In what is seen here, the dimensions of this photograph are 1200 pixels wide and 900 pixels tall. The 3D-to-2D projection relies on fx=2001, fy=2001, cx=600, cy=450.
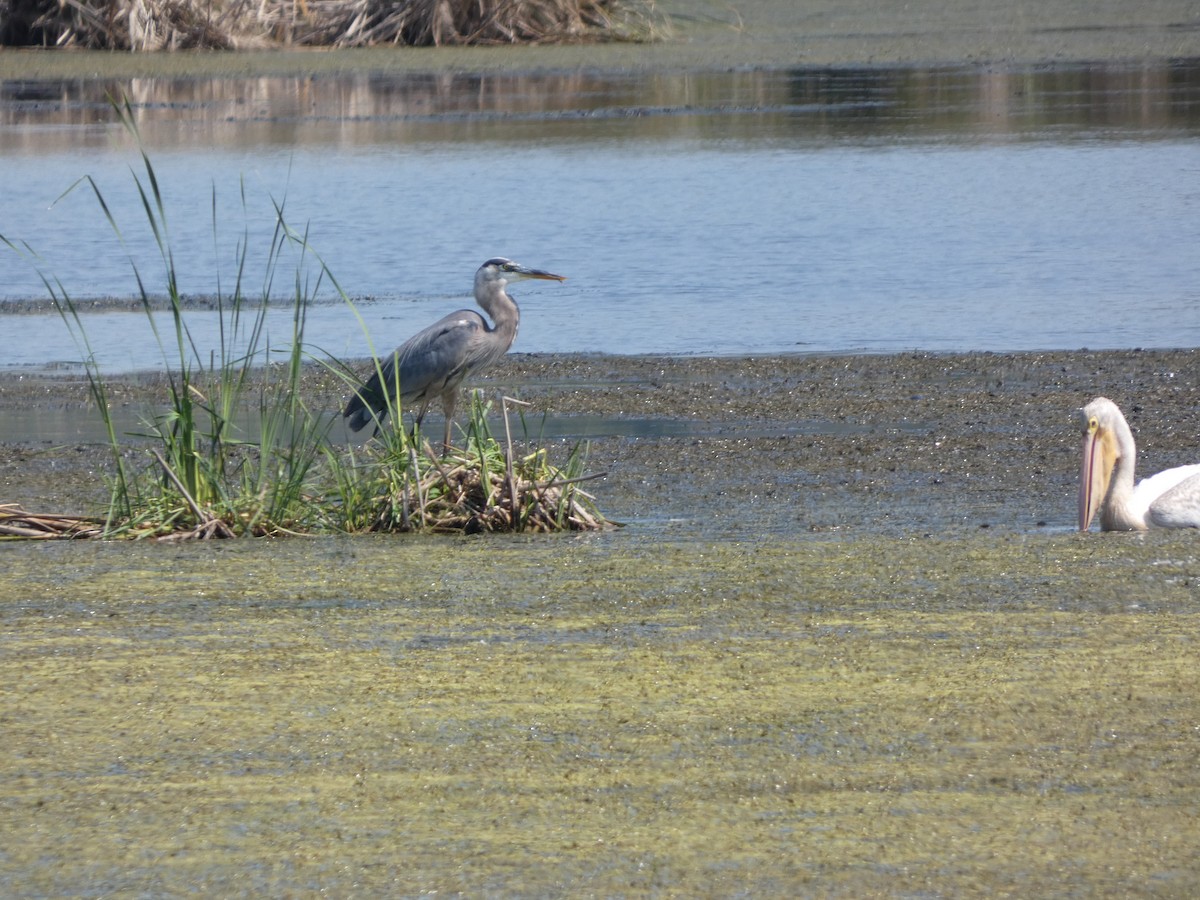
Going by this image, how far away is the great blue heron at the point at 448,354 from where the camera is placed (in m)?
6.56

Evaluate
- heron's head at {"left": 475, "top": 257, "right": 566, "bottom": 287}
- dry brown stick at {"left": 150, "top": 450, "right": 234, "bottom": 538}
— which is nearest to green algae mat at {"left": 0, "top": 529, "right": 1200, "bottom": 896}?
dry brown stick at {"left": 150, "top": 450, "right": 234, "bottom": 538}

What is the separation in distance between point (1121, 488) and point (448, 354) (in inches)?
90.1

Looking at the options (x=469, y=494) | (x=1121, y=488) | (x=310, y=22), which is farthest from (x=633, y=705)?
(x=310, y=22)

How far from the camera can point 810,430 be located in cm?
702

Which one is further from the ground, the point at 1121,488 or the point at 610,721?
the point at 1121,488

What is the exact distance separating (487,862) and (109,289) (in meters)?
8.43

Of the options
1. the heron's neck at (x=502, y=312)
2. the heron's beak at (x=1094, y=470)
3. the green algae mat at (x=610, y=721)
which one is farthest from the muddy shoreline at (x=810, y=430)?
the green algae mat at (x=610, y=721)

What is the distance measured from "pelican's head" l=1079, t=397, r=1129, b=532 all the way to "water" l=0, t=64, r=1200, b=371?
7.98ft

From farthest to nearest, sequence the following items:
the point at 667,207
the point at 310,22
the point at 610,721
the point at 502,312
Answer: the point at 310,22, the point at 667,207, the point at 502,312, the point at 610,721

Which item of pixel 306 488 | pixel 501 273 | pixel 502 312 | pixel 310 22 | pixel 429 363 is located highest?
pixel 310 22

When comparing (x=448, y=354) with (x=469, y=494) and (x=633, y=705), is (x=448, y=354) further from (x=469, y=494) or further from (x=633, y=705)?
(x=633, y=705)

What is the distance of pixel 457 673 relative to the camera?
3.80m

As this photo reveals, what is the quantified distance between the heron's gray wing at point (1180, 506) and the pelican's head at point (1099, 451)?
0.48ft

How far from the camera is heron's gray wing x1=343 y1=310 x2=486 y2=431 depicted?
6.56m
